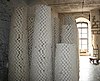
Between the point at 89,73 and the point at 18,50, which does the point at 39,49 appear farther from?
the point at 89,73

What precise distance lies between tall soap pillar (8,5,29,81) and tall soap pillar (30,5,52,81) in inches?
3.2

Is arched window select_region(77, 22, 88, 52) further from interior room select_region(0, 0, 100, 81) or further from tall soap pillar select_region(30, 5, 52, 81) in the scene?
tall soap pillar select_region(30, 5, 52, 81)

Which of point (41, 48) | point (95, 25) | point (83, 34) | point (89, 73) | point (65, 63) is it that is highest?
point (95, 25)

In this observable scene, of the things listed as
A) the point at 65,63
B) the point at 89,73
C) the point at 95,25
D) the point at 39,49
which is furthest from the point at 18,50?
the point at 95,25

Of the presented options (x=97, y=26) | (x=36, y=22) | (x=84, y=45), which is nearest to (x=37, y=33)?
(x=36, y=22)

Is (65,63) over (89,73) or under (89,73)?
over

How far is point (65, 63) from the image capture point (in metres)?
1.03

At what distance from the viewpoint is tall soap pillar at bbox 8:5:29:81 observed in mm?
1076

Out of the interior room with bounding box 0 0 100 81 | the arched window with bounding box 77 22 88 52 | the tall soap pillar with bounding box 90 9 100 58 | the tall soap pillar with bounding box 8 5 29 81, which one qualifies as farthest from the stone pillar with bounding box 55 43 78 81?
the arched window with bounding box 77 22 88 52

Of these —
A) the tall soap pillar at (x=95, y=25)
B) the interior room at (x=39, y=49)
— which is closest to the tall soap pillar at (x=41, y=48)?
the interior room at (x=39, y=49)

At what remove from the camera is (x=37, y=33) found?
104cm

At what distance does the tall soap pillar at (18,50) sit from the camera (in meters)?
1.08

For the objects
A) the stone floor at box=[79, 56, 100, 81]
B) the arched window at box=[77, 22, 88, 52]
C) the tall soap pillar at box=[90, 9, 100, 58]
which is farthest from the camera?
the arched window at box=[77, 22, 88, 52]

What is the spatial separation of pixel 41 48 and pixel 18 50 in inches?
7.3
